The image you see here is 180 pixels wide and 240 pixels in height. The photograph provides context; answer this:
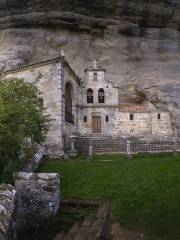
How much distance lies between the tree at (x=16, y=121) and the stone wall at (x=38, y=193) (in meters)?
1.09

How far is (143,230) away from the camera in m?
11.5

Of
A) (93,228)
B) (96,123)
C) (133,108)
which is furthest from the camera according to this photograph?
(133,108)

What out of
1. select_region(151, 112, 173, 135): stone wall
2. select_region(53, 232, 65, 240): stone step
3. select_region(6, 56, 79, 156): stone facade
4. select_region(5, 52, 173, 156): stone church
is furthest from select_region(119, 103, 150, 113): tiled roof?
select_region(53, 232, 65, 240): stone step

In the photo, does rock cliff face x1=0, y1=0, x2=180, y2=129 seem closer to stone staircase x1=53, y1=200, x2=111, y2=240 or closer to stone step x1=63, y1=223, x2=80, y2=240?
stone staircase x1=53, y1=200, x2=111, y2=240

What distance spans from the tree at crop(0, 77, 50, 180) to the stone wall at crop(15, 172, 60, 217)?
1.09 meters

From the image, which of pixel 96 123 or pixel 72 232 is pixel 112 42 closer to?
pixel 96 123

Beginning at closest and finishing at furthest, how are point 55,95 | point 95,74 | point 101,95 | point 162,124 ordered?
point 55,95 → point 162,124 → point 101,95 → point 95,74

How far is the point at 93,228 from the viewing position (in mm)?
11727

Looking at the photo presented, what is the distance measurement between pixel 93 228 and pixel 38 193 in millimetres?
3226

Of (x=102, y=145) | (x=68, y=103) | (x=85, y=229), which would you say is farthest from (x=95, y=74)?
(x=85, y=229)

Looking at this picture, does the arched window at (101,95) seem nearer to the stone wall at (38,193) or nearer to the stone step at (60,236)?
the stone wall at (38,193)

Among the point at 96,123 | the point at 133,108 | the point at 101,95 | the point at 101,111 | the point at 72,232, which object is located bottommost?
the point at 72,232

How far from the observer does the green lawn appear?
39.3 feet

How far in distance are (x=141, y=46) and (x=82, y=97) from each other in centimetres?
957
